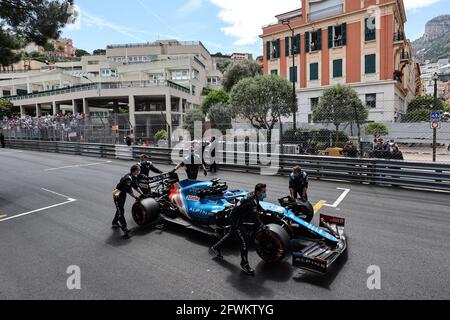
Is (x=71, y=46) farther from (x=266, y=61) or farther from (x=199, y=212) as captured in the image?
(x=199, y=212)

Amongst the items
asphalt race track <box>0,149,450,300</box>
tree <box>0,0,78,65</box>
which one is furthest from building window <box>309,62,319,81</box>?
asphalt race track <box>0,149,450,300</box>

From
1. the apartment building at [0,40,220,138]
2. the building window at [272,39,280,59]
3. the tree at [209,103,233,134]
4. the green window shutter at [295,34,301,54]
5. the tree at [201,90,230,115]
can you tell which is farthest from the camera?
the tree at [201,90,230,115]

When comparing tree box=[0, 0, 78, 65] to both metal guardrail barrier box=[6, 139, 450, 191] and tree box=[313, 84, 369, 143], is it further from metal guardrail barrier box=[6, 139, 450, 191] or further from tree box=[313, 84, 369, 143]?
tree box=[313, 84, 369, 143]

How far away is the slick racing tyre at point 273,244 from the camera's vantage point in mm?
4910

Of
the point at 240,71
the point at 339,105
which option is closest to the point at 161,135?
the point at 339,105

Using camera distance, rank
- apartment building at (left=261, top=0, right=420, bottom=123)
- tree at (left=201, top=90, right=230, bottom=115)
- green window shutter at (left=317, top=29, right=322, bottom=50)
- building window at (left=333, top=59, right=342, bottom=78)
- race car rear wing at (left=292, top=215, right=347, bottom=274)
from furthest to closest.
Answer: tree at (left=201, top=90, right=230, bottom=115) → green window shutter at (left=317, top=29, right=322, bottom=50) → building window at (left=333, top=59, right=342, bottom=78) → apartment building at (left=261, top=0, right=420, bottom=123) → race car rear wing at (left=292, top=215, right=347, bottom=274)

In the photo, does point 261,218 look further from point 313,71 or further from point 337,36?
point 337,36

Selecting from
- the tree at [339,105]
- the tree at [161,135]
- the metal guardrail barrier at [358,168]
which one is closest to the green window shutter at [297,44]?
the tree at [339,105]

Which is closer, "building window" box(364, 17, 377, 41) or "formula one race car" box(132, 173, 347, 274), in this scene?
"formula one race car" box(132, 173, 347, 274)

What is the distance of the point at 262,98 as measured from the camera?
2653 centimetres

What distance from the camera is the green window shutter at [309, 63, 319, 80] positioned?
3734cm

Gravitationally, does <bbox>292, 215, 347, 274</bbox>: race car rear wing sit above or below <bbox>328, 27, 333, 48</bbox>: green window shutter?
below

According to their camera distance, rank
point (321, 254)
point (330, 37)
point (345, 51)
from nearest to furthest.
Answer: point (321, 254) < point (345, 51) < point (330, 37)

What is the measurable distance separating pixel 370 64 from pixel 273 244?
3372 centimetres
